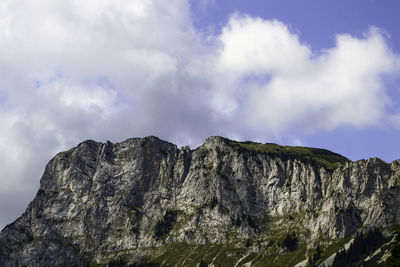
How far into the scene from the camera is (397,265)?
139 metres

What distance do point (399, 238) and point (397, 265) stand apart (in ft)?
28.3

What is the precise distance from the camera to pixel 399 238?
145 metres
